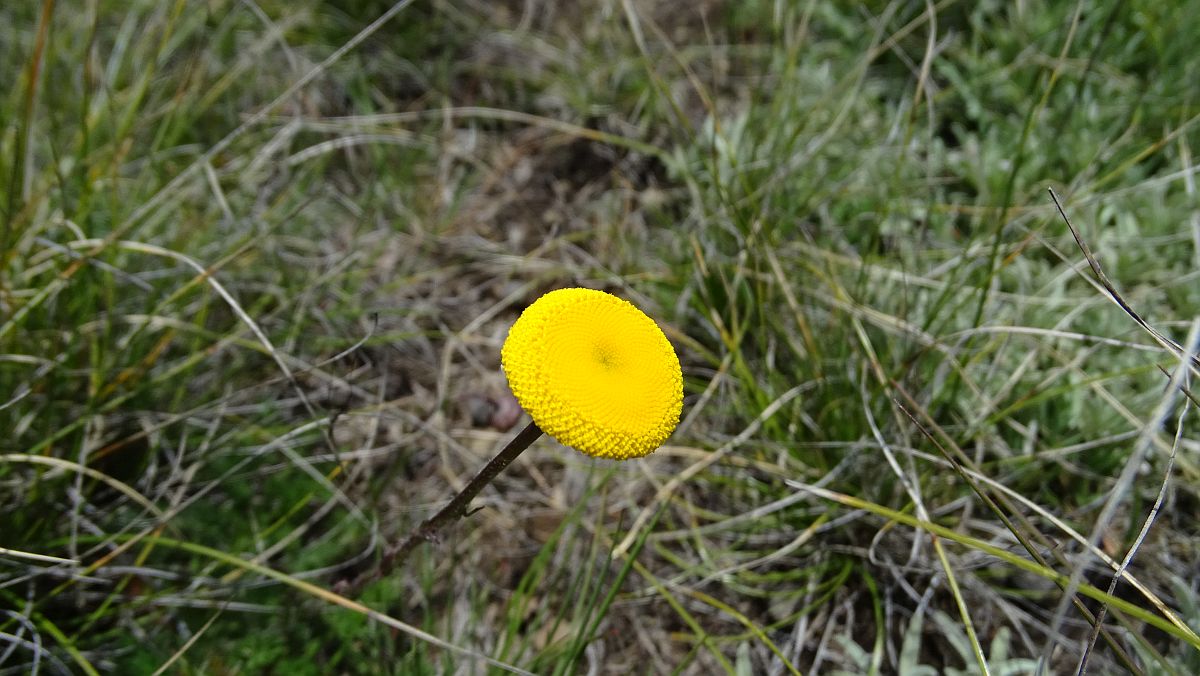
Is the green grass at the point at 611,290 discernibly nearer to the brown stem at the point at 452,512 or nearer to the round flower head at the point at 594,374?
the brown stem at the point at 452,512

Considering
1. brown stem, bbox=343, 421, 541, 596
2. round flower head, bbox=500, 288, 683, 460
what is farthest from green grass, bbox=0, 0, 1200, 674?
round flower head, bbox=500, 288, 683, 460

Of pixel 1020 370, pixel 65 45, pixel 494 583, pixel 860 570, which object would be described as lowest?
pixel 494 583

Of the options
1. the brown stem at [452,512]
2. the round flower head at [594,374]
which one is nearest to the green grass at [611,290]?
the brown stem at [452,512]


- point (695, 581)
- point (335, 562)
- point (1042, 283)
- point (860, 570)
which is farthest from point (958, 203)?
point (335, 562)

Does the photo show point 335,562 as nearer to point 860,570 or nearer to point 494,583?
point 494,583

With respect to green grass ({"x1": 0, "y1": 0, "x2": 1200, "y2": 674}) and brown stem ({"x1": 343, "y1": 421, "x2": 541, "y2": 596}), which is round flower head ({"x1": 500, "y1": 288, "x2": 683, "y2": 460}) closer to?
brown stem ({"x1": 343, "y1": 421, "x2": 541, "y2": 596})

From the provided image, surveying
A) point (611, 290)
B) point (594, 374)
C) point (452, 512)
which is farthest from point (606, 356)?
point (611, 290)

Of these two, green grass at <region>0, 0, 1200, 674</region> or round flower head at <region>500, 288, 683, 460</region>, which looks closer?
round flower head at <region>500, 288, 683, 460</region>
